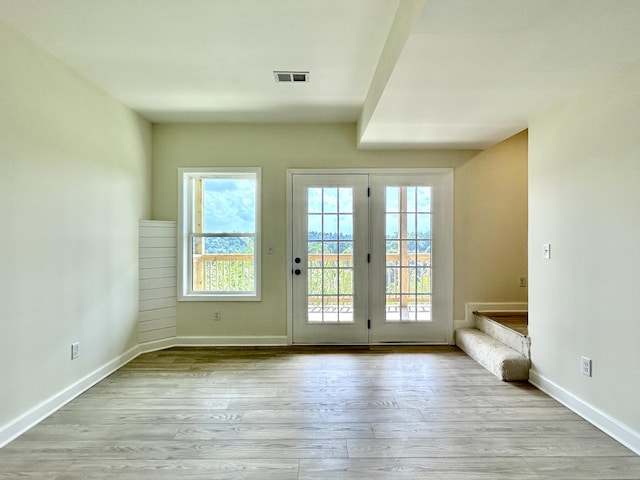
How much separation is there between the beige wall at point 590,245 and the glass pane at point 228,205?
2.92 meters

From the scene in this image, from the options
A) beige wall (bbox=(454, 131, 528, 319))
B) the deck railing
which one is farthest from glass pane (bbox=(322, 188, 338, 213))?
beige wall (bbox=(454, 131, 528, 319))

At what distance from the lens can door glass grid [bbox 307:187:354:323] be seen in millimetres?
4078

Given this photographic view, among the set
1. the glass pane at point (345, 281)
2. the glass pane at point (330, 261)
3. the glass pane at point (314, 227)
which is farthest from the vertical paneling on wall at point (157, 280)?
the glass pane at point (345, 281)

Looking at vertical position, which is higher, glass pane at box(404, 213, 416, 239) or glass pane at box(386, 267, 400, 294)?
glass pane at box(404, 213, 416, 239)

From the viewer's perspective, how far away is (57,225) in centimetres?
258

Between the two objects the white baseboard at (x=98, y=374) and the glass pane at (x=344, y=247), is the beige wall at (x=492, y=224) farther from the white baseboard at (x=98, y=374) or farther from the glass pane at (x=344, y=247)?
the white baseboard at (x=98, y=374)

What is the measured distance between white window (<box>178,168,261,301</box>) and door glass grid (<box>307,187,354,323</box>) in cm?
63

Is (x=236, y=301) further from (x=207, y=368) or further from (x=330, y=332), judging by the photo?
(x=330, y=332)

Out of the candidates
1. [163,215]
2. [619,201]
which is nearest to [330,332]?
[163,215]

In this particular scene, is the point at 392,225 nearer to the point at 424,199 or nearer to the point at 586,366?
the point at 424,199

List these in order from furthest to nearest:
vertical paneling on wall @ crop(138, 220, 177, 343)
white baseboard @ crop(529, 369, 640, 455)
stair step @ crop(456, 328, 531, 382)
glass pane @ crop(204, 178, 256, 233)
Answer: glass pane @ crop(204, 178, 256, 233)
vertical paneling on wall @ crop(138, 220, 177, 343)
stair step @ crop(456, 328, 531, 382)
white baseboard @ crop(529, 369, 640, 455)

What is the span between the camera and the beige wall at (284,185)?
13.3ft

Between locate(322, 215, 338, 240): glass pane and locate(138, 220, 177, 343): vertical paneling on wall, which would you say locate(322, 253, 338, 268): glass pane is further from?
locate(138, 220, 177, 343): vertical paneling on wall

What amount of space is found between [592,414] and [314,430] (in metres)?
1.89
